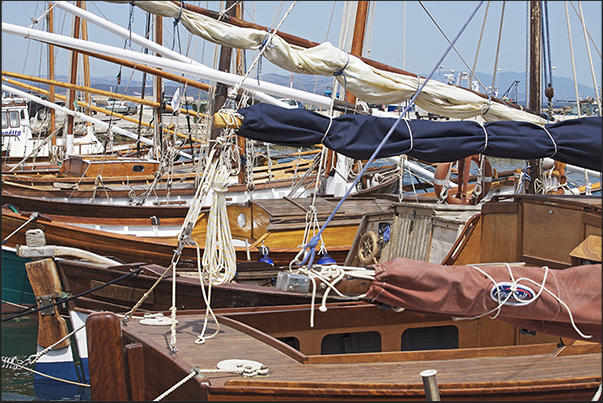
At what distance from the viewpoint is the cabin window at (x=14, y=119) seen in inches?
1080

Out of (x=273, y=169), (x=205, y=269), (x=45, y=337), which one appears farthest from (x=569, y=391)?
(x=273, y=169)

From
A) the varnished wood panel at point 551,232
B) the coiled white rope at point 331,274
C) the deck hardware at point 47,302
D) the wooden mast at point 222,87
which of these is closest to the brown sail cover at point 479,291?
the coiled white rope at point 331,274

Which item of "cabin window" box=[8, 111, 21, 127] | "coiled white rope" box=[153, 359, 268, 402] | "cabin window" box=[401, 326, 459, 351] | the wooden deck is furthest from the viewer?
"cabin window" box=[8, 111, 21, 127]

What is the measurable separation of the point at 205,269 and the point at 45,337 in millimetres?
3896

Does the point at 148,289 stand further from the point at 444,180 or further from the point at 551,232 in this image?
the point at 444,180

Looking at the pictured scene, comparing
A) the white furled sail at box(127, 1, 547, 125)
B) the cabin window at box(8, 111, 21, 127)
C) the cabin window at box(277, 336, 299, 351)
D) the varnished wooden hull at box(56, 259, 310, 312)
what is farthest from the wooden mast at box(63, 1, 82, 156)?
the cabin window at box(277, 336, 299, 351)

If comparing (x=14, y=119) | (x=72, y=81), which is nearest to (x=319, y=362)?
(x=72, y=81)

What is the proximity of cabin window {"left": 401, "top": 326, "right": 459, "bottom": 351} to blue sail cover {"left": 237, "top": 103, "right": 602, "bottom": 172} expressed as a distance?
6.45ft

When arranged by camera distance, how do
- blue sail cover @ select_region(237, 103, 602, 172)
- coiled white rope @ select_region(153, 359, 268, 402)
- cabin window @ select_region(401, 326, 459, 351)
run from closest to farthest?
coiled white rope @ select_region(153, 359, 268, 402)
blue sail cover @ select_region(237, 103, 602, 172)
cabin window @ select_region(401, 326, 459, 351)

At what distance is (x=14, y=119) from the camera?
27516mm

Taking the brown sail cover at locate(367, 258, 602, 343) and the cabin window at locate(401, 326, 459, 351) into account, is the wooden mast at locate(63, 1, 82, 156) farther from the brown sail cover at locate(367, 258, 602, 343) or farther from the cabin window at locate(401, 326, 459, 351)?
the brown sail cover at locate(367, 258, 602, 343)

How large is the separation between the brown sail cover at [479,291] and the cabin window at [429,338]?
6.01ft

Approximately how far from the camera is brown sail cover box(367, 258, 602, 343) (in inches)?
169

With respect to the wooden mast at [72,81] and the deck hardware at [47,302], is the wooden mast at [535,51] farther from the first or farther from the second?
the wooden mast at [72,81]
